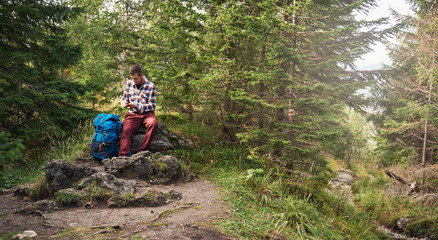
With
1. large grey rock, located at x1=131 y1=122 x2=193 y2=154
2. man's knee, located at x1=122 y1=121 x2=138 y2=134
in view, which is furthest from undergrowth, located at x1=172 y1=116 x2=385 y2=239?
man's knee, located at x1=122 y1=121 x2=138 y2=134

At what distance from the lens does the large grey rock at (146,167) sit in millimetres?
5008

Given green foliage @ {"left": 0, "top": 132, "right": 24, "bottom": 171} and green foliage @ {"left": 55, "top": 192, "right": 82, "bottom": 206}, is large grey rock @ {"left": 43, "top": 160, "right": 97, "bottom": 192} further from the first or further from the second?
green foliage @ {"left": 0, "top": 132, "right": 24, "bottom": 171}

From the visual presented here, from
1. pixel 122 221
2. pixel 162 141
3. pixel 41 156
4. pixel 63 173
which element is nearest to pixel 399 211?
pixel 162 141

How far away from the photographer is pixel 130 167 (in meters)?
5.09

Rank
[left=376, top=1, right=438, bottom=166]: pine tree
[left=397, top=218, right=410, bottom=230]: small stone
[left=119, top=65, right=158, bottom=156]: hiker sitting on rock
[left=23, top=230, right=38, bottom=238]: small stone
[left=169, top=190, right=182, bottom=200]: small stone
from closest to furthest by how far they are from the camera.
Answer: [left=23, top=230, right=38, bottom=238]: small stone → [left=169, top=190, right=182, bottom=200]: small stone → [left=119, top=65, right=158, bottom=156]: hiker sitting on rock → [left=397, top=218, right=410, bottom=230]: small stone → [left=376, top=1, right=438, bottom=166]: pine tree

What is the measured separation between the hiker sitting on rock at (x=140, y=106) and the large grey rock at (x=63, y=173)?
1.28 metres

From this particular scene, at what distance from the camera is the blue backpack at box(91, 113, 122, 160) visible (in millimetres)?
5703

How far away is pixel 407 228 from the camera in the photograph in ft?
28.8

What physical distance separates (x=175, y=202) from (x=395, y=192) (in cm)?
1067

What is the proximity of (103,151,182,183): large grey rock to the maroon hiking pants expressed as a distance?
1.49 feet

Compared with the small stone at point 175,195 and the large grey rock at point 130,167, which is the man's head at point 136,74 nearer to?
the large grey rock at point 130,167

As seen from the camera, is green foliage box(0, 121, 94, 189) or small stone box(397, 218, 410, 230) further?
small stone box(397, 218, 410, 230)

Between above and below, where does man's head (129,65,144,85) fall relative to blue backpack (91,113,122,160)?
above

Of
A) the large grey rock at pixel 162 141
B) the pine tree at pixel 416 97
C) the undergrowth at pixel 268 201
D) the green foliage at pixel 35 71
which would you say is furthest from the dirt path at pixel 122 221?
the pine tree at pixel 416 97
